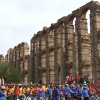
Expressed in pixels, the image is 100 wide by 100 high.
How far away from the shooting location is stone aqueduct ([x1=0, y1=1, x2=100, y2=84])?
2512cm

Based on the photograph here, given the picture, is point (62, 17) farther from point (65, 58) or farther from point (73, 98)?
point (73, 98)

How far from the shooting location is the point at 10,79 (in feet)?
136

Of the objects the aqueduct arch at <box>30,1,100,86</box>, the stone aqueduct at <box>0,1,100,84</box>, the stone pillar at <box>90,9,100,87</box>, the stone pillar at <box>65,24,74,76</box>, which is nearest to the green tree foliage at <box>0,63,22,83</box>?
the stone aqueduct at <box>0,1,100,84</box>

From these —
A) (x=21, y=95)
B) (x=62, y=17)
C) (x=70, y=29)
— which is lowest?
(x=21, y=95)

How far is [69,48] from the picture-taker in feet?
99.2

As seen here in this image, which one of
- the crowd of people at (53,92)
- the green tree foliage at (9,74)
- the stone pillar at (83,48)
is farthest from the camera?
the green tree foliage at (9,74)

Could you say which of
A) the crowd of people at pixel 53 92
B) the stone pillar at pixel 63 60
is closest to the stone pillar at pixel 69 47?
the stone pillar at pixel 63 60

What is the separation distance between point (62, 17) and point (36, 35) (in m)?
10.5

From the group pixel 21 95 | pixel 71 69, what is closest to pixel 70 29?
pixel 71 69

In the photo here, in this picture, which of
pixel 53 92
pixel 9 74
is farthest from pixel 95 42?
pixel 9 74

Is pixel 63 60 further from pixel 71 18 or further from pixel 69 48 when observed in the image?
pixel 71 18

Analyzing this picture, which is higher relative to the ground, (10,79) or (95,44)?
(95,44)

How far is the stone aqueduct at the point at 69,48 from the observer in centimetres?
2512

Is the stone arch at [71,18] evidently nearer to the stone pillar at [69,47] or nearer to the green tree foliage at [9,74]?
the stone pillar at [69,47]
